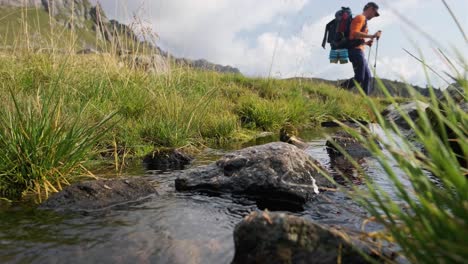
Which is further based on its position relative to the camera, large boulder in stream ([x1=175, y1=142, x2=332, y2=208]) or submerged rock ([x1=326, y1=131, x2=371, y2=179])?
submerged rock ([x1=326, y1=131, x2=371, y2=179])

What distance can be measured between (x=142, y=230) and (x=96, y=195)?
74cm

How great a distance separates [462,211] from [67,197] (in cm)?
281

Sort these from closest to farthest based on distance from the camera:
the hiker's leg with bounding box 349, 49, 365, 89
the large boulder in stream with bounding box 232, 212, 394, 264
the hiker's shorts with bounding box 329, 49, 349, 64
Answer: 1. the large boulder in stream with bounding box 232, 212, 394, 264
2. the hiker's leg with bounding box 349, 49, 365, 89
3. the hiker's shorts with bounding box 329, 49, 349, 64

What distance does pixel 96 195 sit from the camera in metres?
3.09

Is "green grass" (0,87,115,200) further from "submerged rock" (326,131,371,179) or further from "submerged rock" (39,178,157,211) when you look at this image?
"submerged rock" (326,131,371,179)

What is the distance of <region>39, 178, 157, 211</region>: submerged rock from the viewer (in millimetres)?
2971

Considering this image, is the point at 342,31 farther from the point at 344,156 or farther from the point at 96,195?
the point at 96,195

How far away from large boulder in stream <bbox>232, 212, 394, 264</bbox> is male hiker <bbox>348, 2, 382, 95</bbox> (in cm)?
1226

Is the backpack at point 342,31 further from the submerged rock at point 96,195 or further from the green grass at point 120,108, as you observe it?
the submerged rock at point 96,195

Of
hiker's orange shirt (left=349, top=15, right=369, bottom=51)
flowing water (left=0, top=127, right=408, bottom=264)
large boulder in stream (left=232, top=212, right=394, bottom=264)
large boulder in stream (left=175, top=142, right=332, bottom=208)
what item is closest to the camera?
large boulder in stream (left=232, top=212, right=394, bottom=264)

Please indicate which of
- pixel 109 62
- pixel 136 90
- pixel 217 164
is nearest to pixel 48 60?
pixel 109 62

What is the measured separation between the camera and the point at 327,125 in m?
10.7

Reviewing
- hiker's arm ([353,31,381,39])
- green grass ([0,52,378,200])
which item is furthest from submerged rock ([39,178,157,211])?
hiker's arm ([353,31,381,39])

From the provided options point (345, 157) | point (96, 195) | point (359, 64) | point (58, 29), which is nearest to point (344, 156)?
point (345, 157)
